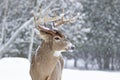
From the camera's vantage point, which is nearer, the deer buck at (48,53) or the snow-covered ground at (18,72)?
the deer buck at (48,53)

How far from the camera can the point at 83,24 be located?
29.6m

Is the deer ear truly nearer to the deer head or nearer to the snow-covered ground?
the deer head

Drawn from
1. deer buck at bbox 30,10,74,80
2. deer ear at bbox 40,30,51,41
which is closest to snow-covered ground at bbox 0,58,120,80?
deer buck at bbox 30,10,74,80

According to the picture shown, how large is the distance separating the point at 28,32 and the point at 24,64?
43.1 feet

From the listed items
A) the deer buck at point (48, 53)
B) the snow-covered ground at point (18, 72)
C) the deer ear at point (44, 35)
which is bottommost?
the snow-covered ground at point (18, 72)

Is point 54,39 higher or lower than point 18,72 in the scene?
higher

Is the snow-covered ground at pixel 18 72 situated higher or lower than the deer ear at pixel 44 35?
lower

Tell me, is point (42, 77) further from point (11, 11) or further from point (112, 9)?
point (112, 9)

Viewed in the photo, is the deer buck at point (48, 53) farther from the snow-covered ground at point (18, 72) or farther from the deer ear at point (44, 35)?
the snow-covered ground at point (18, 72)

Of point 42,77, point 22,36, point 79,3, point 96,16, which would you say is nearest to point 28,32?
point 22,36

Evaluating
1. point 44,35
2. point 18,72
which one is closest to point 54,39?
point 44,35

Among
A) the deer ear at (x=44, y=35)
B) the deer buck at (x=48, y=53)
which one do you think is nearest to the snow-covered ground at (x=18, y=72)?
the deer buck at (x=48, y=53)

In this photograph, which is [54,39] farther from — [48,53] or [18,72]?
[18,72]

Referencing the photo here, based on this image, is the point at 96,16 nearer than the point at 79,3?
No
